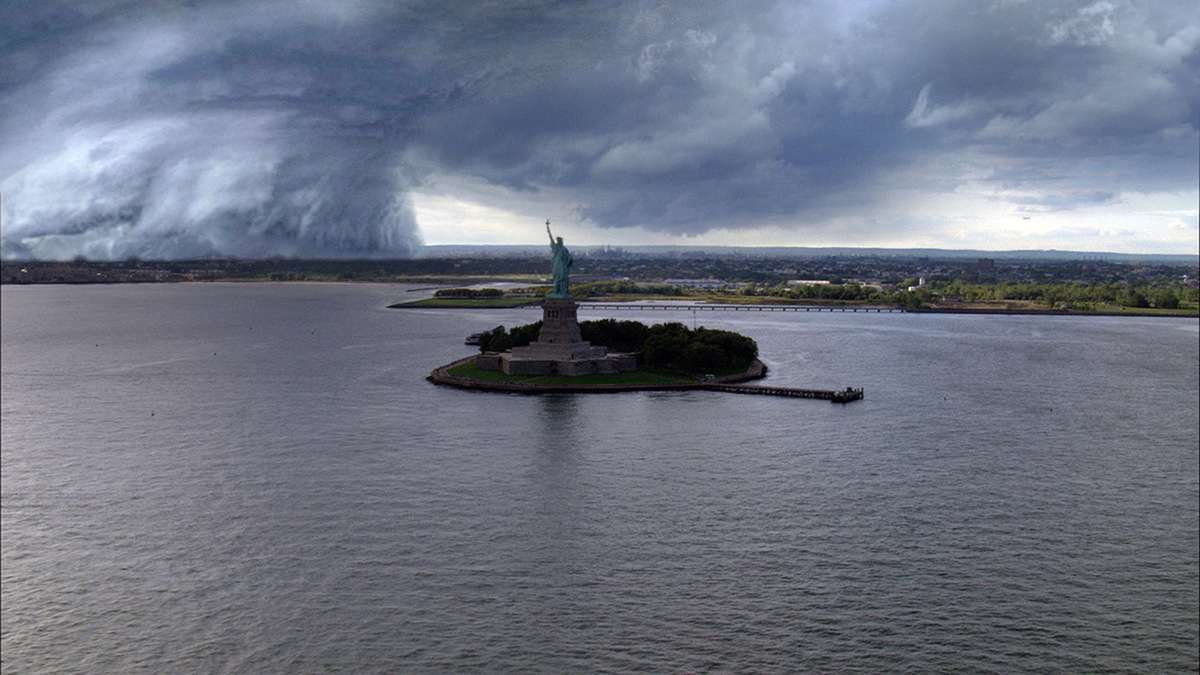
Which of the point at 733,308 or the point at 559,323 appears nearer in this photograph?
the point at 559,323

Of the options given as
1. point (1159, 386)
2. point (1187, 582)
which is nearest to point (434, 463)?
point (1187, 582)

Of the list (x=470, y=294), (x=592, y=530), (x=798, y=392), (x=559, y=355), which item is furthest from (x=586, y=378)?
(x=470, y=294)

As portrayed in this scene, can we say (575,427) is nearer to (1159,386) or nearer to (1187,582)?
(1187,582)

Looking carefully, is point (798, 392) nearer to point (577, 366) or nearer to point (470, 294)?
point (577, 366)

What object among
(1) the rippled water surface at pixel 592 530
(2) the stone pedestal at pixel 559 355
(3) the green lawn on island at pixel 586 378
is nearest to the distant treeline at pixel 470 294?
(2) the stone pedestal at pixel 559 355

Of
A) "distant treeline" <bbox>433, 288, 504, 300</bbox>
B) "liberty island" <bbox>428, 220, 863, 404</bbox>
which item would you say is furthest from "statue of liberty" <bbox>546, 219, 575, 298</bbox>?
"distant treeline" <bbox>433, 288, 504, 300</bbox>

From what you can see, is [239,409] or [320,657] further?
[239,409]
